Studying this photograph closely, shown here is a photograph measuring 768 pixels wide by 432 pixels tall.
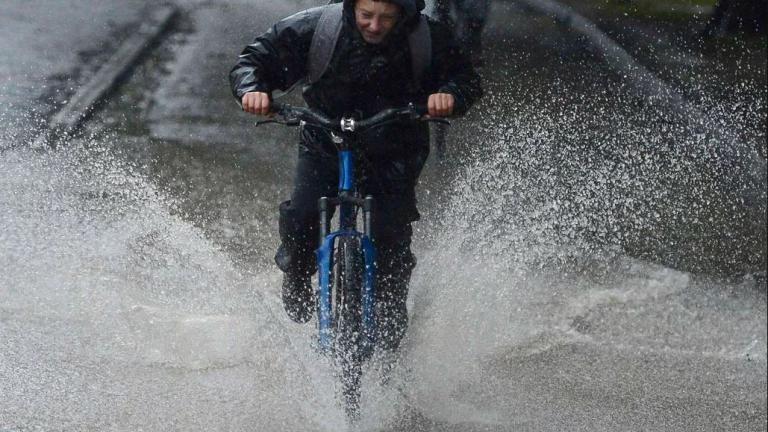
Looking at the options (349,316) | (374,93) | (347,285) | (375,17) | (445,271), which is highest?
(375,17)

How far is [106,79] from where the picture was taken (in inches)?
327

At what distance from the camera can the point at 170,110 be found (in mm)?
7793

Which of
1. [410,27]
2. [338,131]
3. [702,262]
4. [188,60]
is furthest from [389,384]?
[188,60]

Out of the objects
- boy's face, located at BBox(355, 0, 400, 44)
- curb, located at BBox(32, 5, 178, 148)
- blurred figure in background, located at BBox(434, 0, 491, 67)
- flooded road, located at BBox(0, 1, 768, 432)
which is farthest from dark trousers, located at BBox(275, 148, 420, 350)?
curb, located at BBox(32, 5, 178, 148)

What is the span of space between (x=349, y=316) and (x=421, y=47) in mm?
1072

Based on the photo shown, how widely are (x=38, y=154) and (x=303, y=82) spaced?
3339 millimetres

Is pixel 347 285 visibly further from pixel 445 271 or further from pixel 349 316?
pixel 445 271

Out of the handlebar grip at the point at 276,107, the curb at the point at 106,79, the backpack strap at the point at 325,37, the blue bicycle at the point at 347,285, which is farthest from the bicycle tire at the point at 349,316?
the curb at the point at 106,79

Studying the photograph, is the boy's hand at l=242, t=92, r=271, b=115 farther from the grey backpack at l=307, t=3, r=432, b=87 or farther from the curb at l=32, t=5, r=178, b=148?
the curb at l=32, t=5, r=178, b=148

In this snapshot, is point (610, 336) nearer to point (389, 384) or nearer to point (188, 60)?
point (389, 384)

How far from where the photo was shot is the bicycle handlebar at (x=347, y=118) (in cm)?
385

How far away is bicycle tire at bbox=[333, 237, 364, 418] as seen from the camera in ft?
13.2

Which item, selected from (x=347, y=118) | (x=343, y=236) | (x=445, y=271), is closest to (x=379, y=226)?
(x=343, y=236)

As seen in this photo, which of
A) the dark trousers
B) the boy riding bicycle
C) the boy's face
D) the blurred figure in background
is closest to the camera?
the boy's face
